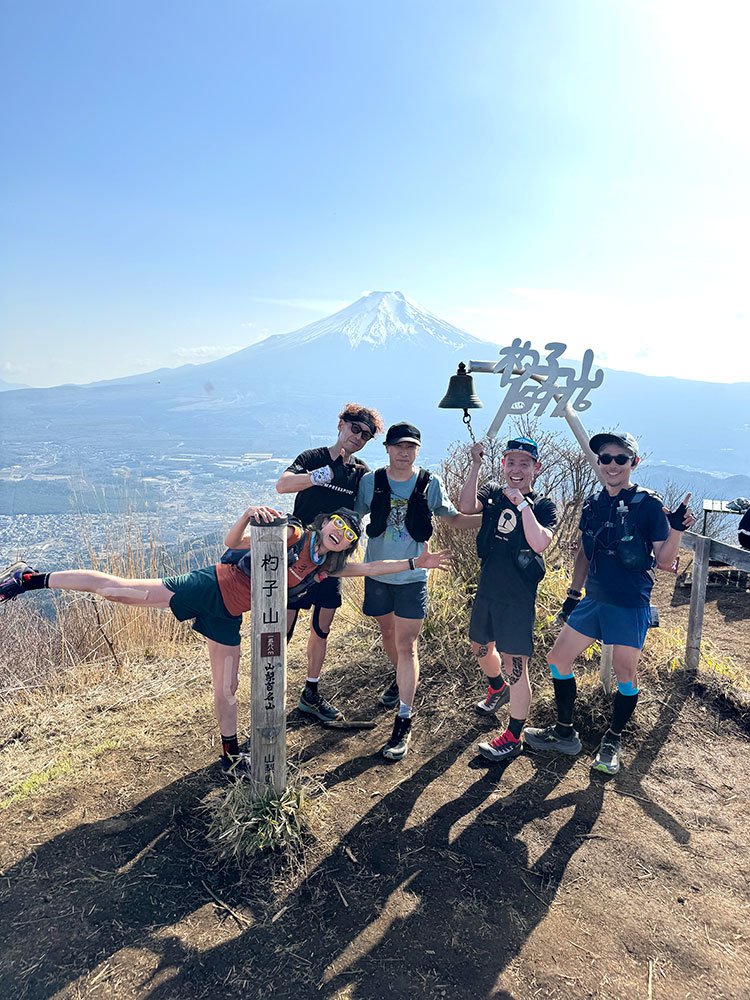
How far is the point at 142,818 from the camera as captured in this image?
9.73ft

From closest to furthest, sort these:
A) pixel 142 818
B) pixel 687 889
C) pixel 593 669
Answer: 1. pixel 687 889
2. pixel 142 818
3. pixel 593 669

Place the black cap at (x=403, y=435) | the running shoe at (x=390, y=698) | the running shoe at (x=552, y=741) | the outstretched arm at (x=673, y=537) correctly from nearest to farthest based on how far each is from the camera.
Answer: the outstretched arm at (x=673, y=537) < the black cap at (x=403, y=435) < the running shoe at (x=552, y=741) < the running shoe at (x=390, y=698)

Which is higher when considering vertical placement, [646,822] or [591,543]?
[591,543]

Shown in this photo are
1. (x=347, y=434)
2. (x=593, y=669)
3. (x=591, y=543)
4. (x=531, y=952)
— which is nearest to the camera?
(x=531, y=952)

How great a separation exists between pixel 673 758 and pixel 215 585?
3083mm

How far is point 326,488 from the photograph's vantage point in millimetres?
3631

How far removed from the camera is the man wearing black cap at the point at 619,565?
313cm

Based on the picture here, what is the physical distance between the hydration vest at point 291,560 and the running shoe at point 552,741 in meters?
1.84

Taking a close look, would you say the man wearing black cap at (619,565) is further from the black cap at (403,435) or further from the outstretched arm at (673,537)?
the black cap at (403,435)

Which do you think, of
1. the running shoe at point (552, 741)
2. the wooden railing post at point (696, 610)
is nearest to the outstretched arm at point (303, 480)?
the running shoe at point (552, 741)

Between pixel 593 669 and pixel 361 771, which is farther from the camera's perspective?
pixel 593 669

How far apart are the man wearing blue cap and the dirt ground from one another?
552 mm

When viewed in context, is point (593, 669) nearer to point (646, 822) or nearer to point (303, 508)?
point (646, 822)

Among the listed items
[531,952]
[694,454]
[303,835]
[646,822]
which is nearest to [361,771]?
[303,835]
